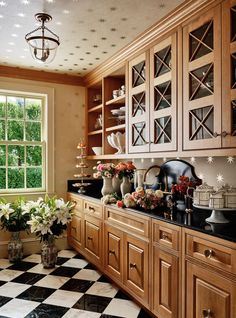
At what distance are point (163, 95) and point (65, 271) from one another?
7.44ft

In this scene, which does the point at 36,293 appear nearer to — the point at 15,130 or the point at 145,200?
the point at 145,200

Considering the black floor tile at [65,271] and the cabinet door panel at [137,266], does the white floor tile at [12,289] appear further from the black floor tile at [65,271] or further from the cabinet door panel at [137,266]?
the cabinet door panel at [137,266]

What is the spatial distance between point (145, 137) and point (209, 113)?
34.5 inches

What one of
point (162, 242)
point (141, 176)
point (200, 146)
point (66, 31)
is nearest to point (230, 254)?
point (162, 242)

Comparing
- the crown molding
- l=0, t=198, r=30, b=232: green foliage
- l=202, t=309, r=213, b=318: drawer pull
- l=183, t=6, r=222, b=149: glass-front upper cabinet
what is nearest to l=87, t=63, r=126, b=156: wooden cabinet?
the crown molding

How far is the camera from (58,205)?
3602mm

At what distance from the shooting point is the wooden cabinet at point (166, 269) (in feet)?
6.73

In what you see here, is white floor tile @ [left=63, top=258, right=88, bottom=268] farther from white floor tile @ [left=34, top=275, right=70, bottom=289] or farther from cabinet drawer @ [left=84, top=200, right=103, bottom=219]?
cabinet drawer @ [left=84, top=200, right=103, bottom=219]

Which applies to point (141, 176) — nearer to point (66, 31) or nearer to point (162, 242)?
point (162, 242)

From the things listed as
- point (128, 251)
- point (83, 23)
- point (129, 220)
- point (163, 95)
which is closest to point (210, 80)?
point (163, 95)

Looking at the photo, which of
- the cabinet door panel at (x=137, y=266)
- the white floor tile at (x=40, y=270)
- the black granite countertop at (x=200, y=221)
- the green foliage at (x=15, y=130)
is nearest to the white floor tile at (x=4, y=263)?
the white floor tile at (x=40, y=270)

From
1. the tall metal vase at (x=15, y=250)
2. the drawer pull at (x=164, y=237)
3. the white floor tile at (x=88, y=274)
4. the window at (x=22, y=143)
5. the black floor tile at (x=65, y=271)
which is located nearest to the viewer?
the drawer pull at (x=164, y=237)

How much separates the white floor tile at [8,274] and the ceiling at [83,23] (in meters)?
2.48

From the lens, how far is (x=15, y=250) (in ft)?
12.4
